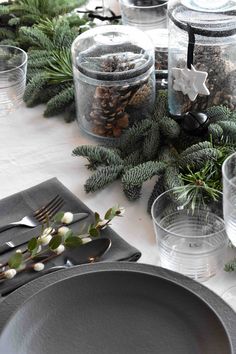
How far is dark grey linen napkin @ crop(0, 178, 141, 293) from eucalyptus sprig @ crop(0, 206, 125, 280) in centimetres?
1

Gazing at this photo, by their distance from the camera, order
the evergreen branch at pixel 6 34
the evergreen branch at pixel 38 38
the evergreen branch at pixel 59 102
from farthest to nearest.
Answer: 1. the evergreen branch at pixel 6 34
2. the evergreen branch at pixel 38 38
3. the evergreen branch at pixel 59 102

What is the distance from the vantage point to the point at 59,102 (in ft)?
4.29

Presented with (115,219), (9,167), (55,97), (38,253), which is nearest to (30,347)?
(38,253)

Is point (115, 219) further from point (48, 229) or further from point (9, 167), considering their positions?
point (9, 167)

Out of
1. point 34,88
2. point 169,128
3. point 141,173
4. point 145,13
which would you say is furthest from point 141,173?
point 145,13

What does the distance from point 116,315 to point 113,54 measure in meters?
0.54

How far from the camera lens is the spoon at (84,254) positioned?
2.97 feet

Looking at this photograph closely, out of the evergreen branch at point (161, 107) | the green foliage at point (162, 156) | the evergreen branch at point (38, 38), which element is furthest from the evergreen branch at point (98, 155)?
the evergreen branch at point (38, 38)

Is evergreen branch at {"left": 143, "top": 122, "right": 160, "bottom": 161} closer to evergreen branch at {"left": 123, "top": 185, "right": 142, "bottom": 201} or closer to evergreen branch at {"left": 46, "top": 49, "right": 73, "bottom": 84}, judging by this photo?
evergreen branch at {"left": 123, "top": 185, "right": 142, "bottom": 201}

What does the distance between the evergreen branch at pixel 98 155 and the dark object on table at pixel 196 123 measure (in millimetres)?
114

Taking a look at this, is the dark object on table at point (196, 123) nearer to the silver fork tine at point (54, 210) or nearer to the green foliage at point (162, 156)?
the green foliage at point (162, 156)

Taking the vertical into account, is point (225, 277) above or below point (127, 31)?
below

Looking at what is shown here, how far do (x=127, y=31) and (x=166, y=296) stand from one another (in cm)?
59

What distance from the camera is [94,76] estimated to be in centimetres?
120
